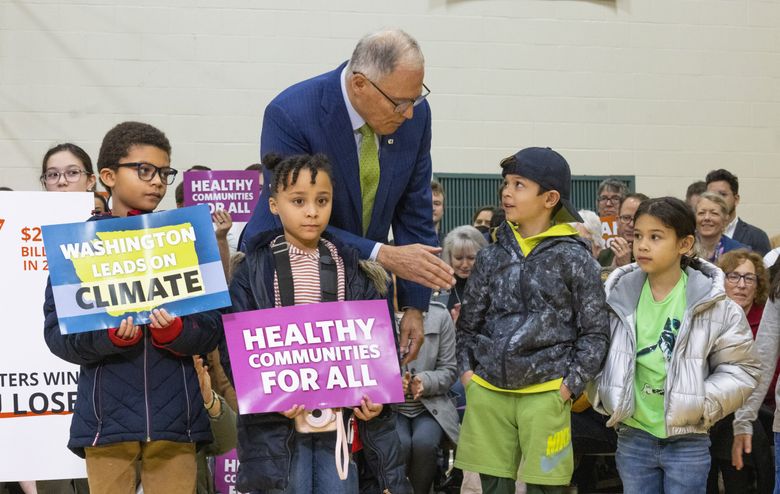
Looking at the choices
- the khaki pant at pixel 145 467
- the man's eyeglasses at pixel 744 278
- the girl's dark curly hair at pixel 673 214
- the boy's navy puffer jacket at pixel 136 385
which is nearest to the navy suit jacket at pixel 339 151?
the boy's navy puffer jacket at pixel 136 385

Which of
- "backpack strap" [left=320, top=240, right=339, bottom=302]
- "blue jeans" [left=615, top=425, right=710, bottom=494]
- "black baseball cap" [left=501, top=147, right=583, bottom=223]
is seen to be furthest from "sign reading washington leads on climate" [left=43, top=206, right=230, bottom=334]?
"blue jeans" [left=615, top=425, right=710, bottom=494]

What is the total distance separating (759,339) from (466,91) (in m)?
4.66

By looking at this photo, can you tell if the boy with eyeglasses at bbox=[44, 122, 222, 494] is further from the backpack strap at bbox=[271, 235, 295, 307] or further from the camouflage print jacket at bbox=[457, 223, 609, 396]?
the camouflage print jacket at bbox=[457, 223, 609, 396]

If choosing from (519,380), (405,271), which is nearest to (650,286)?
(519,380)

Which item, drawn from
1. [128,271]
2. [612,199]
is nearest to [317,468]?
[128,271]

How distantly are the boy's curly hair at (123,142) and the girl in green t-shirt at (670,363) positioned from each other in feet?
6.05

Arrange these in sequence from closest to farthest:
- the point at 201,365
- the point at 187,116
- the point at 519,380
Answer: the point at 201,365
the point at 519,380
the point at 187,116

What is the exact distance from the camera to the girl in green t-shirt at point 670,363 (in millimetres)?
3600

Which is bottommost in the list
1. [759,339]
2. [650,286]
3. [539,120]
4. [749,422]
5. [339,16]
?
[749,422]

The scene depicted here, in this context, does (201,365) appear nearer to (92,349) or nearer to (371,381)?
(92,349)

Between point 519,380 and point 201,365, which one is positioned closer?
point 201,365

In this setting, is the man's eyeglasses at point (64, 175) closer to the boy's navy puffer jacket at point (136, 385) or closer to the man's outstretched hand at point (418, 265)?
the boy's navy puffer jacket at point (136, 385)

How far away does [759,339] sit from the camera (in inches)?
171

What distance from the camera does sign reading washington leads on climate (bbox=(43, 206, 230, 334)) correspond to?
277 centimetres
